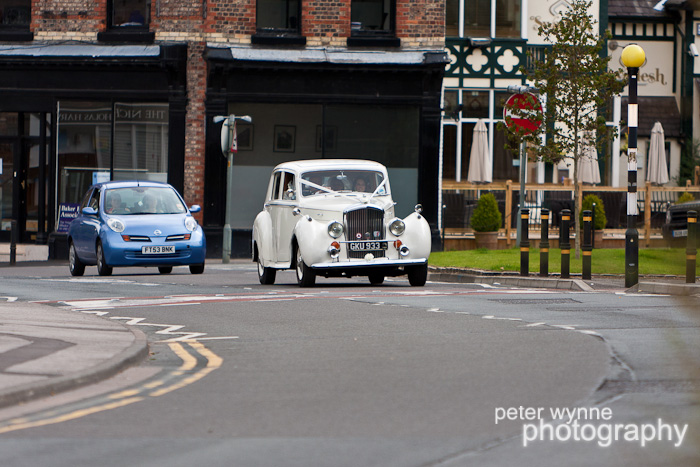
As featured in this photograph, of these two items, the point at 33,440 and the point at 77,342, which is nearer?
the point at 33,440

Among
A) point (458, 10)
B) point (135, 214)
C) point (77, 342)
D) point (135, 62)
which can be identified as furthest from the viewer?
point (458, 10)

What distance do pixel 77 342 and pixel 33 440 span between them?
3757 mm

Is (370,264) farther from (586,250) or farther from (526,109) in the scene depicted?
(526,109)

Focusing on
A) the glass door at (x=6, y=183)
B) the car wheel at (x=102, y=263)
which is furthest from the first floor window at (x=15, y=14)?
the car wheel at (x=102, y=263)

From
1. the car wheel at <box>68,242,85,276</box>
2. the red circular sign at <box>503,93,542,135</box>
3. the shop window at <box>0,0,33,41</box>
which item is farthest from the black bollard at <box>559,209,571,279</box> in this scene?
the shop window at <box>0,0,33,41</box>

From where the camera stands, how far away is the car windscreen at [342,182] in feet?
57.6

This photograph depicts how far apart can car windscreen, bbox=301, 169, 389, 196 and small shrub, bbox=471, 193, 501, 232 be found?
378 inches

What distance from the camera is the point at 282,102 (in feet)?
89.5

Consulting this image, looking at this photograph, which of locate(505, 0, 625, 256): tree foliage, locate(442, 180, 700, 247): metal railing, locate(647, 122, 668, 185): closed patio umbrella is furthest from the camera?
locate(647, 122, 668, 185): closed patio umbrella

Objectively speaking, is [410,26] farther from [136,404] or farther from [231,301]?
[136,404]

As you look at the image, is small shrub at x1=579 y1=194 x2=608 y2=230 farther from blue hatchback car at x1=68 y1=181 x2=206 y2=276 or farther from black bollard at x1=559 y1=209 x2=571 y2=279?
blue hatchback car at x1=68 y1=181 x2=206 y2=276

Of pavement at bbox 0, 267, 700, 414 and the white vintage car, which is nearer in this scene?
pavement at bbox 0, 267, 700, 414

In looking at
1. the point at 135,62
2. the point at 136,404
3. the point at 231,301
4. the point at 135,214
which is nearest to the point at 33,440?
the point at 136,404

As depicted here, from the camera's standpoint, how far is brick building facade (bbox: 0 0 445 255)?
2697 centimetres
